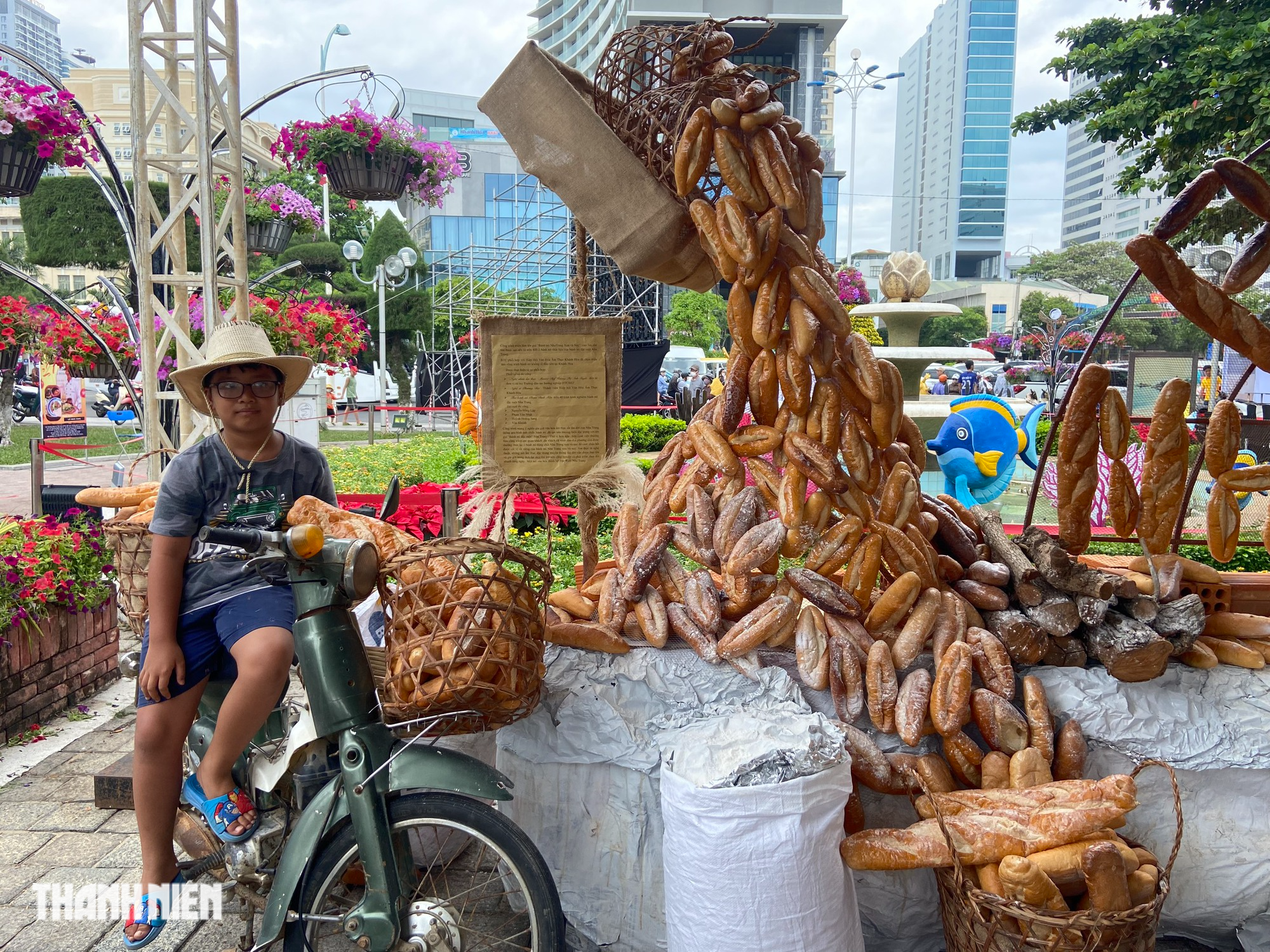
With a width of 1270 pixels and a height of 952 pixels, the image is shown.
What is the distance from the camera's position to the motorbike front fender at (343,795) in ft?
6.23

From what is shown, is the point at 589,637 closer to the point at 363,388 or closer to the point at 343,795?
the point at 343,795

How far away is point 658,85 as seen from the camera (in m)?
2.68

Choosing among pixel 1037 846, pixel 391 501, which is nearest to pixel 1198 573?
pixel 1037 846

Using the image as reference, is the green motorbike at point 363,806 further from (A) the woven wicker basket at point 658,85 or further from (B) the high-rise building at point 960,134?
(B) the high-rise building at point 960,134

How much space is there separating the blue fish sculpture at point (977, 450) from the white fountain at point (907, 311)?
1.44ft

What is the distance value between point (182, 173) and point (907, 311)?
Result: 495 cm

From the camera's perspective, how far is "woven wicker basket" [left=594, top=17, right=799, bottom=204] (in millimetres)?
2596

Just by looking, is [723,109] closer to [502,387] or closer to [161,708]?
[502,387]

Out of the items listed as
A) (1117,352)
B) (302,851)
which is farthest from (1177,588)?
(1117,352)

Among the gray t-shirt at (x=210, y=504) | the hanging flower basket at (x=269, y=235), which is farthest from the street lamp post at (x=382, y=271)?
the gray t-shirt at (x=210, y=504)

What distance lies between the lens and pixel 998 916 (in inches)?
67.8

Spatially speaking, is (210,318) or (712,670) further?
(210,318)

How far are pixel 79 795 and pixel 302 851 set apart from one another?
6.24 feet

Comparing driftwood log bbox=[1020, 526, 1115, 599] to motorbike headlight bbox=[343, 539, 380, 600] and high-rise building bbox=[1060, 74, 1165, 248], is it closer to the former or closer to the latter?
motorbike headlight bbox=[343, 539, 380, 600]
